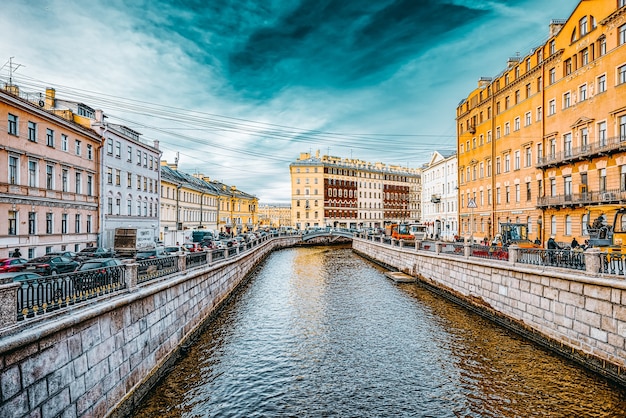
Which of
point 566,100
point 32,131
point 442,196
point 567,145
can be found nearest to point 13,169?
point 32,131

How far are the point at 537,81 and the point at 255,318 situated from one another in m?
33.0

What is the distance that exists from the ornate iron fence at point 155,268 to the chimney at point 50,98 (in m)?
28.5

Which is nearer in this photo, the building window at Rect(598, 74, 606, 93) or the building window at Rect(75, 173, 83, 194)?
the building window at Rect(598, 74, 606, 93)

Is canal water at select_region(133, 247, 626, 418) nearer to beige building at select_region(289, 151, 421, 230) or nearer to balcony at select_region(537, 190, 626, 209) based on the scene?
balcony at select_region(537, 190, 626, 209)

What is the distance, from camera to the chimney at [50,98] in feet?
115

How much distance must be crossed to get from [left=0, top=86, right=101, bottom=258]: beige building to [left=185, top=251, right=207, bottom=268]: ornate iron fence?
45.7 feet

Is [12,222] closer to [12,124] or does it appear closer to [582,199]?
[12,124]

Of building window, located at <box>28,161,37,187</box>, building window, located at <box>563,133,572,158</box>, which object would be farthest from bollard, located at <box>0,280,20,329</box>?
building window, located at <box>563,133,572,158</box>

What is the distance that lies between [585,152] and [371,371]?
25378mm

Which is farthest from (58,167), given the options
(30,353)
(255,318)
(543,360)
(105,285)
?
(543,360)

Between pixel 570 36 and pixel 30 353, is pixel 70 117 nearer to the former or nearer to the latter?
pixel 30 353

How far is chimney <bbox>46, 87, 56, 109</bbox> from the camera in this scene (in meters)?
35.0

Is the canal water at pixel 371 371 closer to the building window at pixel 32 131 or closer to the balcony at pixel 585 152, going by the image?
the balcony at pixel 585 152

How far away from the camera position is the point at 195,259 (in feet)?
63.9
